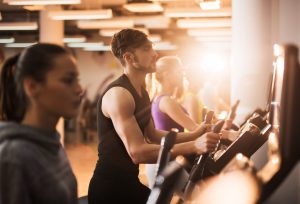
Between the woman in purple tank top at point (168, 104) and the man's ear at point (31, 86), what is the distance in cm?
198

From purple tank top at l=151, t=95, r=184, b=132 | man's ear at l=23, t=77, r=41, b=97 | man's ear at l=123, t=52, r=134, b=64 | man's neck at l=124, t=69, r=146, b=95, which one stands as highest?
man's ear at l=123, t=52, r=134, b=64

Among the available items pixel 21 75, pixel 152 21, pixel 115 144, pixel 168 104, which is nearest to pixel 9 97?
pixel 21 75

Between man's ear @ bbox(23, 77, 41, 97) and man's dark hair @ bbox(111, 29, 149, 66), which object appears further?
man's dark hair @ bbox(111, 29, 149, 66)

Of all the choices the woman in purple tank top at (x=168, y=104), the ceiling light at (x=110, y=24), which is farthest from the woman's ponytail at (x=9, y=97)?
the ceiling light at (x=110, y=24)

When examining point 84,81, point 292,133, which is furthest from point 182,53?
point 292,133

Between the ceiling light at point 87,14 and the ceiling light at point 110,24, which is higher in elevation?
the ceiling light at point 87,14

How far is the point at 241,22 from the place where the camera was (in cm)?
447

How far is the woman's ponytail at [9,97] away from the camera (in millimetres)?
1428

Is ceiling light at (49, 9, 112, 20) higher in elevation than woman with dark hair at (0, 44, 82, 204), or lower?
higher

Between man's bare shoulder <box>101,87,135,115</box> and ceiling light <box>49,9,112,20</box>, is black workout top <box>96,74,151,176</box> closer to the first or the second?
man's bare shoulder <box>101,87,135,115</box>

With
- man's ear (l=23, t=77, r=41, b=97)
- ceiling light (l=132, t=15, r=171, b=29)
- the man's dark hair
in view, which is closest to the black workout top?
the man's dark hair

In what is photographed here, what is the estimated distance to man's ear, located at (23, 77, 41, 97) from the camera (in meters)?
1.41

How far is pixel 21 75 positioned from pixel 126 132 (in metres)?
0.94

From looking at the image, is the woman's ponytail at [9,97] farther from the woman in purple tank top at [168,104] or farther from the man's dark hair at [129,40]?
the woman in purple tank top at [168,104]
